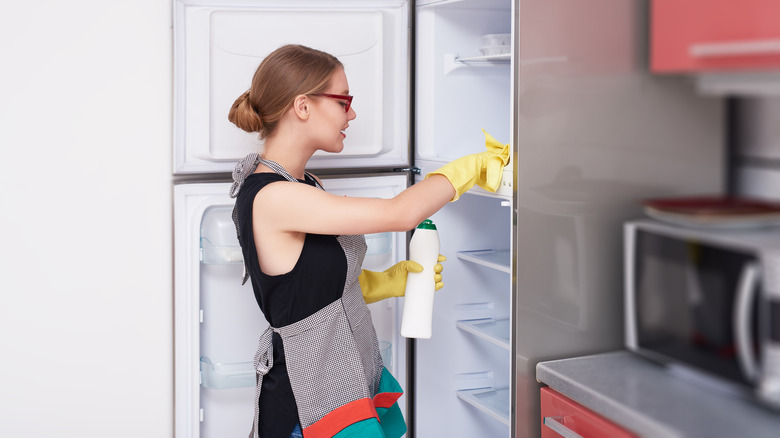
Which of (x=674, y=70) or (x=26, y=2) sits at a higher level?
(x=26, y=2)

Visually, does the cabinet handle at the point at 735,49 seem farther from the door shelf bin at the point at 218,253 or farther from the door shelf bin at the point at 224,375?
the door shelf bin at the point at 224,375

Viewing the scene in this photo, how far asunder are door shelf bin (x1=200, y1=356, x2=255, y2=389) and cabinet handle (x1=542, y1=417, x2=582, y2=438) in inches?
36.2

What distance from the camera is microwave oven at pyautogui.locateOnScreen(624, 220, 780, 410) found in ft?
4.44

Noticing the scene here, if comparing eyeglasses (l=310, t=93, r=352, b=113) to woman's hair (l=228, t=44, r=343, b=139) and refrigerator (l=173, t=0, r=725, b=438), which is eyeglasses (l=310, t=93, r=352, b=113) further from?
refrigerator (l=173, t=0, r=725, b=438)

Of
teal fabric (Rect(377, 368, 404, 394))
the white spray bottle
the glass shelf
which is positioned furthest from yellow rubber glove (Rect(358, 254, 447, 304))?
the glass shelf

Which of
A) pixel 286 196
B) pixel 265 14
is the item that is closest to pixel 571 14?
pixel 286 196

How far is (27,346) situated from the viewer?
2.16 meters

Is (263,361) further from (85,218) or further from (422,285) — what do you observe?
(85,218)

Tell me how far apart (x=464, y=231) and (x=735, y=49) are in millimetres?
1187

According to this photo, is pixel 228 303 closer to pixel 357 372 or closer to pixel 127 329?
pixel 127 329

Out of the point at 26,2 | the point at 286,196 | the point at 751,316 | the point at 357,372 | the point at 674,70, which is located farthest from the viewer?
the point at 26,2

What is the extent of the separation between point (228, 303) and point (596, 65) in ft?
4.07

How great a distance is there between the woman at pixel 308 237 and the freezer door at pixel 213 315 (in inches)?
12.7

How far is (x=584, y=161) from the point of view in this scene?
180 cm
